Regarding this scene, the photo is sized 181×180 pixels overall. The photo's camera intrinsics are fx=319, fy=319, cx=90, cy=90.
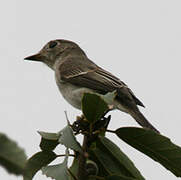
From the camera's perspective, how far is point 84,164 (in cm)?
179

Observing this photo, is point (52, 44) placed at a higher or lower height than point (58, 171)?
higher

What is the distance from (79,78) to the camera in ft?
19.5

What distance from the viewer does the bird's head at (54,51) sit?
24.3 ft

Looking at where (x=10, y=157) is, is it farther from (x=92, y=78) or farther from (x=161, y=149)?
(x=92, y=78)

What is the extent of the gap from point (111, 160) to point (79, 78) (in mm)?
3659

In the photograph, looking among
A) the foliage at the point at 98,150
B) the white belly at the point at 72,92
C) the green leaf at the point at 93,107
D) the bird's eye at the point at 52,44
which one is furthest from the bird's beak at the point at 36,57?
the green leaf at the point at 93,107

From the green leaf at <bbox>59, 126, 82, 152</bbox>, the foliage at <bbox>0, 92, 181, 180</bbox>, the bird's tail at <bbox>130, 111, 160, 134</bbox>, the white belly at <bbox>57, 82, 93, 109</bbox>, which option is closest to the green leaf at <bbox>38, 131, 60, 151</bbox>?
the foliage at <bbox>0, 92, 181, 180</bbox>

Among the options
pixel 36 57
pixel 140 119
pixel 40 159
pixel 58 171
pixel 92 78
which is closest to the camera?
pixel 58 171

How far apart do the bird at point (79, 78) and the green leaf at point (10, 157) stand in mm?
3809

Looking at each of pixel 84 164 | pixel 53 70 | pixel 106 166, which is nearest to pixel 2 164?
pixel 84 164

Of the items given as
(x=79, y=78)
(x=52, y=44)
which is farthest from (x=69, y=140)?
(x=52, y=44)

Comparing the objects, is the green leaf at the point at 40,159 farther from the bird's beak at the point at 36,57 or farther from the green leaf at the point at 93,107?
the bird's beak at the point at 36,57

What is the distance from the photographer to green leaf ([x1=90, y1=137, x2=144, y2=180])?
2.30m

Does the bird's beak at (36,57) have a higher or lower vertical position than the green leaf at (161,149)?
higher
